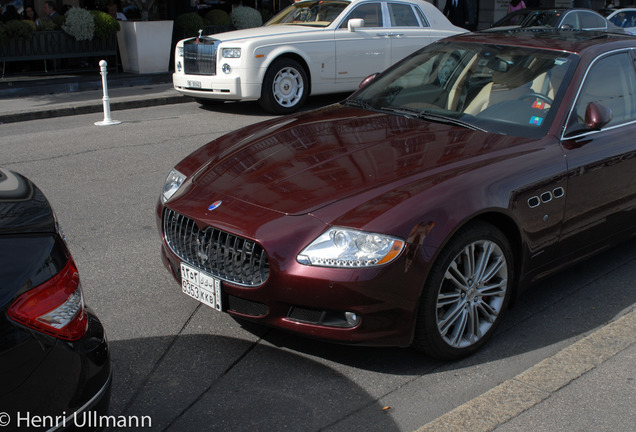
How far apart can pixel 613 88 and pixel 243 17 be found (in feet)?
44.0

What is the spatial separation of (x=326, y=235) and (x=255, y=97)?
7.45 metres

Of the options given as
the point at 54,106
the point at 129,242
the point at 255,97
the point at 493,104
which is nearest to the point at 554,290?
the point at 493,104

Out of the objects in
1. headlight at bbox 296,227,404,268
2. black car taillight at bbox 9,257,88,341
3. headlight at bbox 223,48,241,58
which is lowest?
headlight at bbox 296,227,404,268

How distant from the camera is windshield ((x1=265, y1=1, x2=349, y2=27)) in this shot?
11203 millimetres

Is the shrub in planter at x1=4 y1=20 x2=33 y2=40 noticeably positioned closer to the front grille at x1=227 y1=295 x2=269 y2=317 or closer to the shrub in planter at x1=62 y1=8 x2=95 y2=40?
the shrub in planter at x1=62 y1=8 x2=95 y2=40

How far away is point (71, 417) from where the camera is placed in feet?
7.79

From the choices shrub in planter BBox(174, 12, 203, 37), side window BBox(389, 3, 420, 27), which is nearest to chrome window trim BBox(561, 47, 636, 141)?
side window BBox(389, 3, 420, 27)

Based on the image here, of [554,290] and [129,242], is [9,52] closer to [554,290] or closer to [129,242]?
[129,242]

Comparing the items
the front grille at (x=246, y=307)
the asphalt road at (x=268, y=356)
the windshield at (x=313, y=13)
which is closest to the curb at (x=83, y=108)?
the windshield at (x=313, y=13)

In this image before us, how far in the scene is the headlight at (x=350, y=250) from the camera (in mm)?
3250

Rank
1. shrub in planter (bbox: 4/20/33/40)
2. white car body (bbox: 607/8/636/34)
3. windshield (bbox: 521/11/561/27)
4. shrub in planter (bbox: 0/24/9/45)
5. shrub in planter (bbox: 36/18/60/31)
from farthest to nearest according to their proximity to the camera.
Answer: white car body (bbox: 607/8/636/34) → windshield (bbox: 521/11/561/27) → shrub in planter (bbox: 36/18/60/31) → shrub in planter (bbox: 4/20/33/40) → shrub in planter (bbox: 0/24/9/45)

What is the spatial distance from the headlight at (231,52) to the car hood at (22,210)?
7.67 m

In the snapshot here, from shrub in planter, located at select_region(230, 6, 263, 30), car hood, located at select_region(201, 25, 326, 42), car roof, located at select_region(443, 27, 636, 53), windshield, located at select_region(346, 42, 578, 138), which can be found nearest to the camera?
windshield, located at select_region(346, 42, 578, 138)

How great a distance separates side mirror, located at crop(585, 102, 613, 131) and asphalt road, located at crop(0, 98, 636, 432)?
1.09 m
